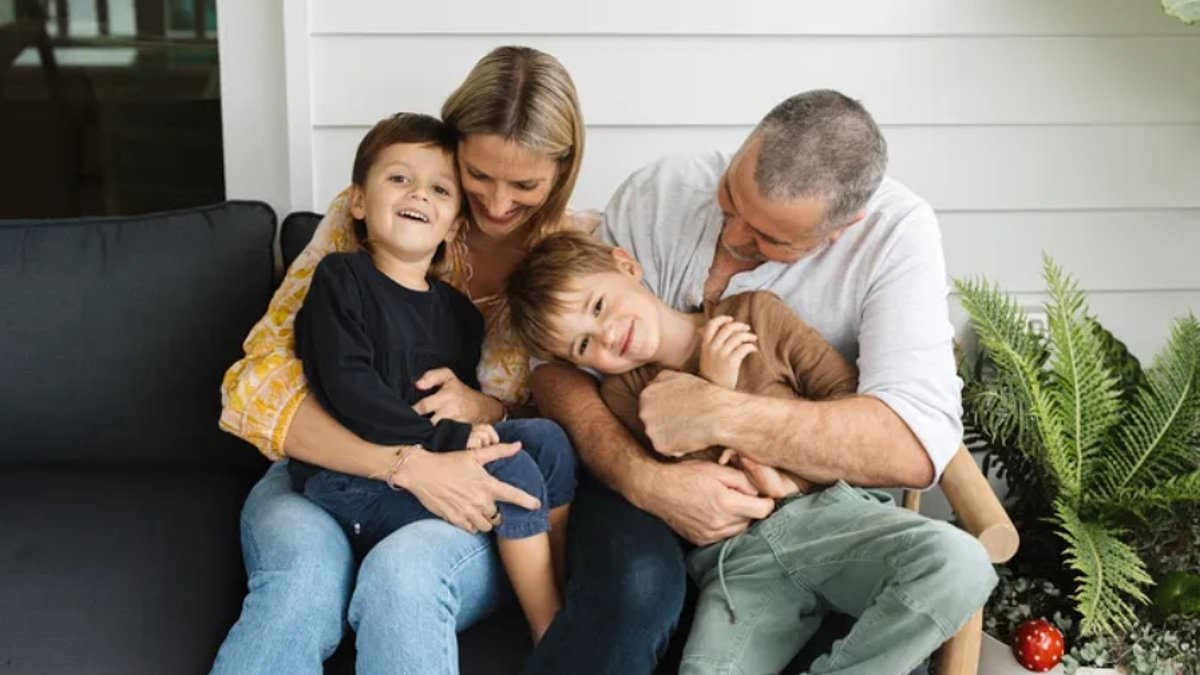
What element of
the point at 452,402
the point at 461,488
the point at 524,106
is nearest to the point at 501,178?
the point at 524,106

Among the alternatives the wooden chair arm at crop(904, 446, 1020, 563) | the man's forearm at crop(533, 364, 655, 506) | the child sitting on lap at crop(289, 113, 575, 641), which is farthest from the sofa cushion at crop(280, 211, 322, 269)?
the wooden chair arm at crop(904, 446, 1020, 563)

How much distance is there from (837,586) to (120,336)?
129 cm

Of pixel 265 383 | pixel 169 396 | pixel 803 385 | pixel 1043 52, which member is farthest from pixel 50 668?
pixel 1043 52

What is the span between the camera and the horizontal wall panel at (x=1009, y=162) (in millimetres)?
2588

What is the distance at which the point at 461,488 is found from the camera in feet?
6.31

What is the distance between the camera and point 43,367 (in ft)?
7.38

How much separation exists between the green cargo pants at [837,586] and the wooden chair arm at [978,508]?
55 mm

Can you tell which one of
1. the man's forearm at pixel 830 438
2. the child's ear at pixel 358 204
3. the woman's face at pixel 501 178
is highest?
the woman's face at pixel 501 178

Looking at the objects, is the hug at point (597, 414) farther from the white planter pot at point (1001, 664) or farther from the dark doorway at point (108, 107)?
the dark doorway at point (108, 107)

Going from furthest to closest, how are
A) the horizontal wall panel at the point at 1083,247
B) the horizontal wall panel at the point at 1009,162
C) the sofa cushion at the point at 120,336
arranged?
the horizontal wall panel at the point at 1083,247, the horizontal wall panel at the point at 1009,162, the sofa cushion at the point at 120,336

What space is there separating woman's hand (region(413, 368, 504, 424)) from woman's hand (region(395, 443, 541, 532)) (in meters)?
0.09

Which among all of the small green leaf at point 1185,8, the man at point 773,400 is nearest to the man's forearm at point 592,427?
the man at point 773,400

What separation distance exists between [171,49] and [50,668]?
1393 millimetres

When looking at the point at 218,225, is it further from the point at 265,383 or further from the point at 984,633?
the point at 984,633
